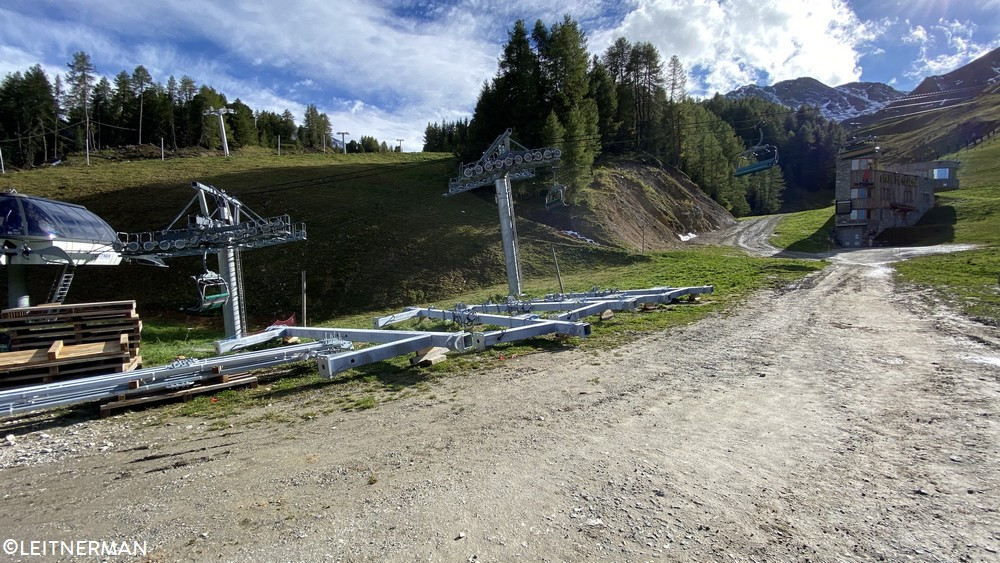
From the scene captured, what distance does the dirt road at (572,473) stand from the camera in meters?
3.78

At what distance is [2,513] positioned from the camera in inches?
183

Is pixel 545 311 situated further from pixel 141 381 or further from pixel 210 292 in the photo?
pixel 210 292

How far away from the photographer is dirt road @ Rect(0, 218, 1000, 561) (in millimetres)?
3781

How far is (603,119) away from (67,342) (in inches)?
2208

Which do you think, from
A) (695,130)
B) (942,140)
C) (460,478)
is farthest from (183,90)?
(942,140)

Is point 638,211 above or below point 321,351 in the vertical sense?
above

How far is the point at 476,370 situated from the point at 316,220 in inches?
1309

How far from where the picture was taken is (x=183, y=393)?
339 inches

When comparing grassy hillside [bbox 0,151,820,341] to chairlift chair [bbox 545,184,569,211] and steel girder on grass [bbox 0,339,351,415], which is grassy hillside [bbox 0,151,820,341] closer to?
chairlift chair [bbox 545,184,569,211]

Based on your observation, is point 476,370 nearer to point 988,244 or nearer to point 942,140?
point 988,244

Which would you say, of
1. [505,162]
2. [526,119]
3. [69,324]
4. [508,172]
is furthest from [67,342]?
[526,119]

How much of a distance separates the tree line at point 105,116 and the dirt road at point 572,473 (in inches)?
2849

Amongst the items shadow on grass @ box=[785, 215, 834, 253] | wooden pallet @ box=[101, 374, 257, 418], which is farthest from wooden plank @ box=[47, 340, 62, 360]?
shadow on grass @ box=[785, 215, 834, 253]

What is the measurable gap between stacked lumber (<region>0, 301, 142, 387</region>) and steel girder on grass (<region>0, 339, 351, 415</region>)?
1.87m
